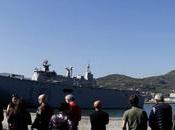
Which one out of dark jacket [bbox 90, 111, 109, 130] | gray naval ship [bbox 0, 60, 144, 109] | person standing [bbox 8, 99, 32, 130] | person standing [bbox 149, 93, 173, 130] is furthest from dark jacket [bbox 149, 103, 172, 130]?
gray naval ship [bbox 0, 60, 144, 109]

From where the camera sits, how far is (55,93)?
77.8 m

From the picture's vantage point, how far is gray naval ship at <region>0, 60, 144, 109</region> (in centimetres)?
6906

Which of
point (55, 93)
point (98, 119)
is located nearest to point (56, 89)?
point (55, 93)

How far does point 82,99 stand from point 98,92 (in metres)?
5.66

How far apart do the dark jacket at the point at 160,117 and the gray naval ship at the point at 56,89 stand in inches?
2075

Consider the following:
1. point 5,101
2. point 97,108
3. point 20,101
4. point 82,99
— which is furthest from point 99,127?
point 82,99

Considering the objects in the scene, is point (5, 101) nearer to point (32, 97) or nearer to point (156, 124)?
point (32, 97)

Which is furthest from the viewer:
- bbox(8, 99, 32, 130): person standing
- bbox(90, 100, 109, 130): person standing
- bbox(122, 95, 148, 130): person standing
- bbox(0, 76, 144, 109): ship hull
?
bbox(0, 76, 144, 109): ship hull

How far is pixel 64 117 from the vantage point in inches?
367

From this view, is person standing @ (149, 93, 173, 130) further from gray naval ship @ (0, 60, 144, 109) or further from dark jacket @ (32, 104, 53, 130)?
gray naval ship @ (0, 60, 144, 109)

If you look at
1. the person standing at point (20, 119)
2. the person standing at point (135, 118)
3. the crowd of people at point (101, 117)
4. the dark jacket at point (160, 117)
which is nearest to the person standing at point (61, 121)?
the crowd of people at point (101, 117)

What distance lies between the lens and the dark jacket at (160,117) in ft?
34.4

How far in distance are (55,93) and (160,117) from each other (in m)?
67.8

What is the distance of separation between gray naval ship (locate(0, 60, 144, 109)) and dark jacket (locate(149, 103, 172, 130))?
52697 millimetres
